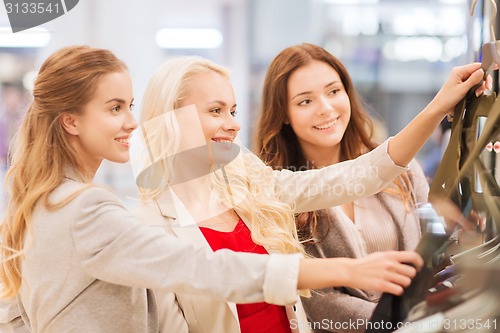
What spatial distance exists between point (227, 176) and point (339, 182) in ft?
0.91

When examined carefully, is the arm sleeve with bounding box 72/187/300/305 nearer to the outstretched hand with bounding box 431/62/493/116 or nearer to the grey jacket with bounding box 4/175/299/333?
the grey jacket with bounding box 4/175/299/333

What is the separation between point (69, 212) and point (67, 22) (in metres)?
1.80

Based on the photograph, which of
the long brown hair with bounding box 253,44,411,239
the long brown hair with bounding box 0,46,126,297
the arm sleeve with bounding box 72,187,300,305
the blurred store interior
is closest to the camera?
the arm sleeve with bounding box 72,187,300,305

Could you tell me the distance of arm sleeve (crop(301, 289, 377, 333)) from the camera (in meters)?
1.59

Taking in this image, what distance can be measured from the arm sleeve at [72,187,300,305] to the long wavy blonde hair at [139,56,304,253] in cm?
32

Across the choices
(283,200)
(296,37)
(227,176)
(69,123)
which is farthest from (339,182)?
(296,37)

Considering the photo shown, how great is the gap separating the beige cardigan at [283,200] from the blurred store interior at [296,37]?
4.63ft

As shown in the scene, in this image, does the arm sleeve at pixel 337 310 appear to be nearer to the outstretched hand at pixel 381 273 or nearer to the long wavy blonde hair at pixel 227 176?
the long wavy blonde hair at pixel 227 176

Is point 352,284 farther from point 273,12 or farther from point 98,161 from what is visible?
point 273,12

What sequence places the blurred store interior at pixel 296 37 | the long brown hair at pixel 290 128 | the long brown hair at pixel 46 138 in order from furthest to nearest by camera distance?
the blurred store interior at pixel 296 37 → the long brown hair at pixel 290 128 → the long brown hair at pixel 46 138

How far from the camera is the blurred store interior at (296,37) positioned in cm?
295

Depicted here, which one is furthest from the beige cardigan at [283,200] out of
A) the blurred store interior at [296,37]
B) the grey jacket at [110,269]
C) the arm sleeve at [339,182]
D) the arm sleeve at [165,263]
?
the blurred store interior at [296,37]

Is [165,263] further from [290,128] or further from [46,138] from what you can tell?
[290,128]

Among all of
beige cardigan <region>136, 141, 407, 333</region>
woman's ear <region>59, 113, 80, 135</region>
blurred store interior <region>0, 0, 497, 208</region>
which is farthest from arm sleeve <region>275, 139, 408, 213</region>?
blurred store interior <region>0, 0, 497, 208</region>
